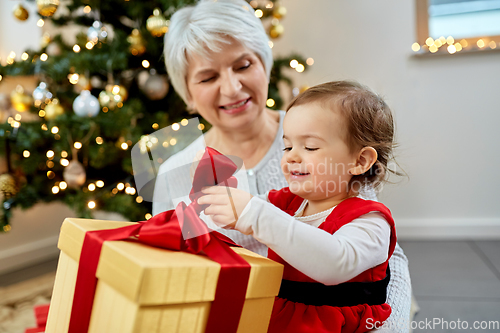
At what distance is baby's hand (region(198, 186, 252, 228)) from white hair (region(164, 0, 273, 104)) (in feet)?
1.91

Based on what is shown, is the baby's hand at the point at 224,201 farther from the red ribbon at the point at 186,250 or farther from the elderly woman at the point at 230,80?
the elderly woman at the point at 230,80

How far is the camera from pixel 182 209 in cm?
56

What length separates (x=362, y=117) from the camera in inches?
29.5

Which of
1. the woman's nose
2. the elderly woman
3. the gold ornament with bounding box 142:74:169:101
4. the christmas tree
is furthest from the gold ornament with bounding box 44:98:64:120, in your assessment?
the woman's nose

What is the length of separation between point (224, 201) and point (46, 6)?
1419mm

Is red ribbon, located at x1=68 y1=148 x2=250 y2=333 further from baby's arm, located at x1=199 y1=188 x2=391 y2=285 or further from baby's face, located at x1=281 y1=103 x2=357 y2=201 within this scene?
baby's face, located at x1=281 y1=103 x2=357 y2=201

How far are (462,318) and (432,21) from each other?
176 centimetres

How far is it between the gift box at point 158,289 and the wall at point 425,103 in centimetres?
200

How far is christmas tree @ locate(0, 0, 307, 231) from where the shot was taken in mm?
1525

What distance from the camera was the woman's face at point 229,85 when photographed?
1.08 m

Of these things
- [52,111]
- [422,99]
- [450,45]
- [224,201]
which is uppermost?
[450,45]

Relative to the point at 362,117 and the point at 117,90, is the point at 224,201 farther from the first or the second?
the point at 117,90

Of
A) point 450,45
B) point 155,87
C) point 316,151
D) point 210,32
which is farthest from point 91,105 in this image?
point 450,45

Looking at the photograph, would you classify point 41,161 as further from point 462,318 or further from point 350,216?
point 462,318
